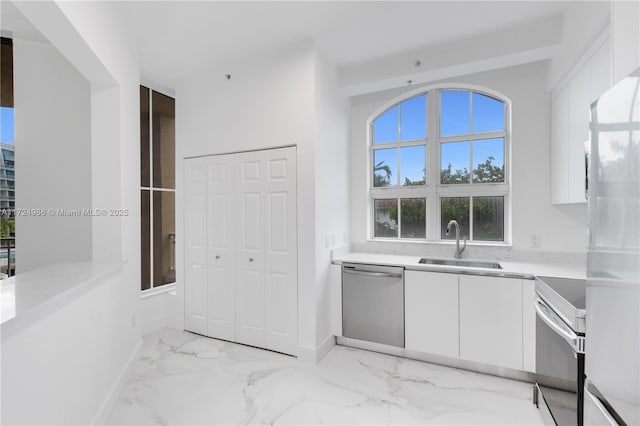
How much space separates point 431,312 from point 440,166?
1.58 meters

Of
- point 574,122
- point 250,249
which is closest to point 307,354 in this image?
point 250,249

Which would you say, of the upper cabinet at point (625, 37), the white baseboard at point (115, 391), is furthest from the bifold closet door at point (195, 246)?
the upper cabinet at point (625, 37)

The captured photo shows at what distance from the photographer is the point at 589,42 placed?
197 centimetres

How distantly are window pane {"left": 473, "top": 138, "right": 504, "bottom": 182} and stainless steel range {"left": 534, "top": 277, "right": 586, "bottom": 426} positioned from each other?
1351 millimetres

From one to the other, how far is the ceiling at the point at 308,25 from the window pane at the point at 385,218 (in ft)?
5.19

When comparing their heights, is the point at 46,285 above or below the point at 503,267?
above

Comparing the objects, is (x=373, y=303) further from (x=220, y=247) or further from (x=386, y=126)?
(x=386, y=126)

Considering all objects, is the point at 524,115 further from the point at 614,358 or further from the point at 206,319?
the point at 206,319

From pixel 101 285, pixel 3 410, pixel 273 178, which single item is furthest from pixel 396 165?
pixel 3 410

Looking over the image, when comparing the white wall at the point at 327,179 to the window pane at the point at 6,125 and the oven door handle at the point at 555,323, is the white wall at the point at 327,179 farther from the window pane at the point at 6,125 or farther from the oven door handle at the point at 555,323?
the window pane at the point at 6,125

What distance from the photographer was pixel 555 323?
1654 millimetres

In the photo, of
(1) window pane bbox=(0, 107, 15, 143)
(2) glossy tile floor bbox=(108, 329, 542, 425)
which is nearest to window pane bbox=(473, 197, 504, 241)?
(2) glossy tile floor bbox=(108, 329, 542, 425)

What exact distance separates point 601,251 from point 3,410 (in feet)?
7.09

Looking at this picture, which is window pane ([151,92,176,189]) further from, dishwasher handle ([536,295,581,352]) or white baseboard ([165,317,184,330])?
dishwasher handle ([536,295,581,352])
